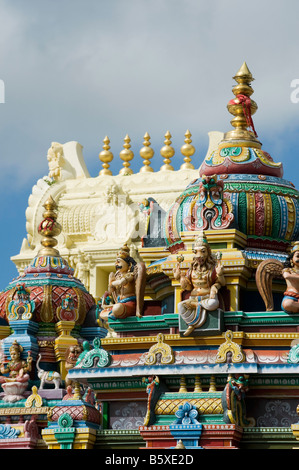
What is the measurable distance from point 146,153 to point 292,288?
32.9 meters

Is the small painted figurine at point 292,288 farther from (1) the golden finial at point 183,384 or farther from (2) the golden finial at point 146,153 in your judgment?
(2) the golden finial at point 146,153

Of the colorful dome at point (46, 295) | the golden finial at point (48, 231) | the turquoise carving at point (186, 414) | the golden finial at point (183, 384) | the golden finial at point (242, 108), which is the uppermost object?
the golden finial at point (242, 108)

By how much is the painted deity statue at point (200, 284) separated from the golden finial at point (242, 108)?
475 cm

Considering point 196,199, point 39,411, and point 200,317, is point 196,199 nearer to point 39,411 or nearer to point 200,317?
point 200,317

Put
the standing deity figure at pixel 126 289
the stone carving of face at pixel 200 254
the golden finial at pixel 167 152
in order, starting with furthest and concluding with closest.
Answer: the golden finial at pixel 167 152 → the standing deity figure at pixel 126 289 → the stone carving of face at pixel 200 254

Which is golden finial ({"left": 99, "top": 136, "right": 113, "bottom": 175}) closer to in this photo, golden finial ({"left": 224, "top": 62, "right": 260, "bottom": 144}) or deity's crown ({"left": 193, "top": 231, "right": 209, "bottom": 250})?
golden finial ({"left": 224, "top": 62, "right": 260, "bottom": 144})

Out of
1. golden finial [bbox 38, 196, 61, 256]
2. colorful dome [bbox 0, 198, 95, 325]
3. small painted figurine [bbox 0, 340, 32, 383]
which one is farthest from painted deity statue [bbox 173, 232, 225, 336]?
golden finial [bbox 38, 196, 61, 256]

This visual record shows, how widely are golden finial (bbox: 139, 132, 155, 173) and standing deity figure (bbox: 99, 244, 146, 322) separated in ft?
100

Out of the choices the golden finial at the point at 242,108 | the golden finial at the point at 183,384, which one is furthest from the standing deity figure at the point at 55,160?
the golden finial at the point at 183,384

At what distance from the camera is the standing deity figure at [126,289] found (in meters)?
29.7

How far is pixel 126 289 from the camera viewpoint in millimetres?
30031

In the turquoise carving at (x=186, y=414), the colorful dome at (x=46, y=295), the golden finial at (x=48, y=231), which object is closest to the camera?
the turquoise carving at (x=186, y=414)

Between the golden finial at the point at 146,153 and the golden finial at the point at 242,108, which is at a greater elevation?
the golden finial at the point at 146,153

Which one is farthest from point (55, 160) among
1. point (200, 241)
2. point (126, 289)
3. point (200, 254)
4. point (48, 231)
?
point (200, 254)
